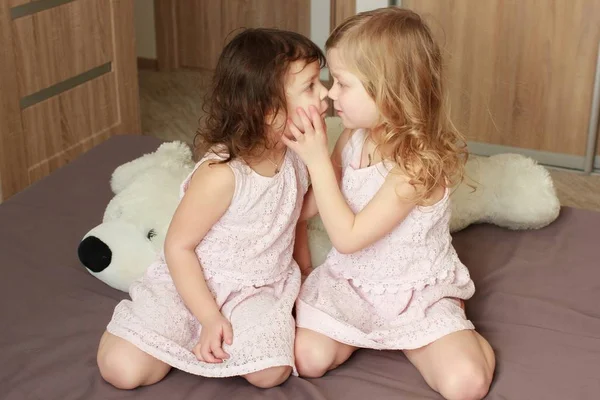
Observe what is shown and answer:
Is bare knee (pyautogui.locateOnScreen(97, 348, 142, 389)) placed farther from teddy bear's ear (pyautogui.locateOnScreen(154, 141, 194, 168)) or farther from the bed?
teddy bear's ear (pyautogui.locateOnScreen(154, 141, 194, 168))

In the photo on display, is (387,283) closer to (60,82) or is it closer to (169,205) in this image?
(169,205)

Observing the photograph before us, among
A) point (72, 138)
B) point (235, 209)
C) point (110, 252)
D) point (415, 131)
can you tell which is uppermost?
point (415, 131)

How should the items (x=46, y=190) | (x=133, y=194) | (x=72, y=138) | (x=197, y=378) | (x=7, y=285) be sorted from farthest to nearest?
(x=72, y=138)
(x=46, y=190)
(x=133, y=194)
(x=7, y=285)
(x=197, y=378)

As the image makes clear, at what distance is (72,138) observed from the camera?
10.0 feet

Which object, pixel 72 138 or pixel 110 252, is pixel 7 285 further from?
pixel 72 138

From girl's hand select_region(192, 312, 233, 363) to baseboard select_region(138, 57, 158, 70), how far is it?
3075 millimetres

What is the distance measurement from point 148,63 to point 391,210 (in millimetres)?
3108

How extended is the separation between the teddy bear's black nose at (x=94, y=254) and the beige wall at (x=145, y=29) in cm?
272

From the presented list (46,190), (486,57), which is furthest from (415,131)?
(486,57)

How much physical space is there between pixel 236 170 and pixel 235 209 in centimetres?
8

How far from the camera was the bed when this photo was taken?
148cm

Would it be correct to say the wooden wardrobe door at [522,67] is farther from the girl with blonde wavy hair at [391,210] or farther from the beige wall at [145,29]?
the beige wall at [145,29]

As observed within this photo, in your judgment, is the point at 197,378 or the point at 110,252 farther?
the point at 110,252

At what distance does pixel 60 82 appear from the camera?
117 inches
